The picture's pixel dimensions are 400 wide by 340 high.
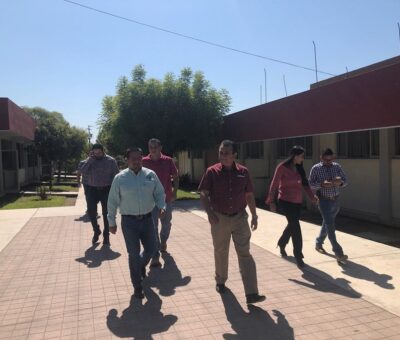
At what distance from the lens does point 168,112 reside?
17.5m

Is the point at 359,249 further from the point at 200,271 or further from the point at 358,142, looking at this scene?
the point at 358,142

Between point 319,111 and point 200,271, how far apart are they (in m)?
6.24

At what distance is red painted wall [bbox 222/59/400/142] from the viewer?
26.9ft

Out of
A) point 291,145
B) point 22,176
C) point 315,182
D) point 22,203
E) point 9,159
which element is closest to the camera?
point 315,182

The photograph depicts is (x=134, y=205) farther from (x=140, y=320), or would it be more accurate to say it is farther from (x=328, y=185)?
(x=328, y=185)

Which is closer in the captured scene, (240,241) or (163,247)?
(240,241)

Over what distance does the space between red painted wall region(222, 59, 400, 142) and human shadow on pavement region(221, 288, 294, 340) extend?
17.4 ft

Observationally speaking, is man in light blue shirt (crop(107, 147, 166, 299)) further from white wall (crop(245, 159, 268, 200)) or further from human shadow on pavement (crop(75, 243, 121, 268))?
white wall (crop(245, 159, 268, 200))

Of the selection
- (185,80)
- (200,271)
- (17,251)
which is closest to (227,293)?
(200,271)

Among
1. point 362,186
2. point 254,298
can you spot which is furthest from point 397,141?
point 254,298

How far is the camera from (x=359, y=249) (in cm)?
689

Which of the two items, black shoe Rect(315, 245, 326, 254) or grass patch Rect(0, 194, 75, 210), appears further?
grass patch Rect(0, 194, 75, 210)

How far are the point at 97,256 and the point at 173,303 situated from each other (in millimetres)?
2567

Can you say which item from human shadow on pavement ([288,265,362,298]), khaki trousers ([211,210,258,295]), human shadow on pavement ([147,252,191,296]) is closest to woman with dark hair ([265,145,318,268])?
human shadow on pavement ([288,265,362,298])
